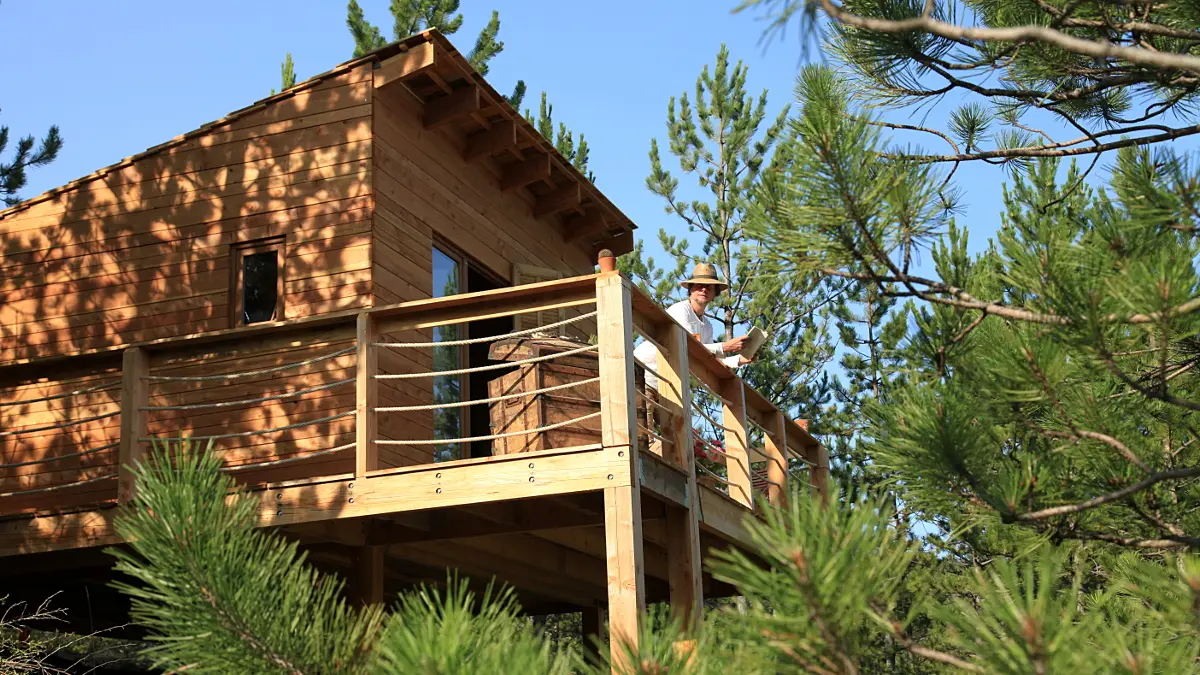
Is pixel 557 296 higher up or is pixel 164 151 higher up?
pixel 164 151

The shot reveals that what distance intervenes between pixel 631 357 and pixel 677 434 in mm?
1051

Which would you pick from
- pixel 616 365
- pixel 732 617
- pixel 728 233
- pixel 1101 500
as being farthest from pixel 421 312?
pixel 728 233

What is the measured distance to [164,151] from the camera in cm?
1013

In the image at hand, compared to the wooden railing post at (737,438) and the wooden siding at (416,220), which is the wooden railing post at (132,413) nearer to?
the wooden siding at (416,220)

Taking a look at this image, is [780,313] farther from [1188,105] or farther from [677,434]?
[1188,105]

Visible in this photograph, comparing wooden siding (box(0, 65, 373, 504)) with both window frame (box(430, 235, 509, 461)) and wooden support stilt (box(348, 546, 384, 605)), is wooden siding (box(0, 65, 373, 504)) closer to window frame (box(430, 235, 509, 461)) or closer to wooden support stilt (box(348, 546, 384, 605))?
wooden support stilt (box(348, 546, 384, 605))

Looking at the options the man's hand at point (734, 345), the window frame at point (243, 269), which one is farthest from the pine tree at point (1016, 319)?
the window frame at point (243, 269)

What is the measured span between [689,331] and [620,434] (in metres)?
2.06

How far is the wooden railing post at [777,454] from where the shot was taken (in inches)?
375

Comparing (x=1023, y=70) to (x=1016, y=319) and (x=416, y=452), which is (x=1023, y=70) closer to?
(x=1016, y=319)

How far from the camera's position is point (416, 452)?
9.30m

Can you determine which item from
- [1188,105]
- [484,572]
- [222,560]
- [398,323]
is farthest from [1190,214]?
[484,572]

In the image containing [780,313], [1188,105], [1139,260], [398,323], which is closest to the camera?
[1139,260]

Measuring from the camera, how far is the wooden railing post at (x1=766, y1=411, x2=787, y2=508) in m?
9.53
